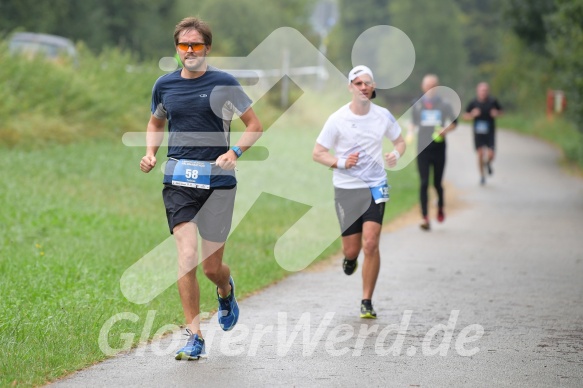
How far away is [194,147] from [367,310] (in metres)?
2.40

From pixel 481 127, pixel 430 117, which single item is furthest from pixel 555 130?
pixel 430 117

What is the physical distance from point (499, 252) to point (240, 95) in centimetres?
711

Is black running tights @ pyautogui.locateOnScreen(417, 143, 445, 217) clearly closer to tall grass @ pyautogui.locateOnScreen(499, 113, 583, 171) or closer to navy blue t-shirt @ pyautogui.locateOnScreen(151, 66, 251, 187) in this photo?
navy blue t-shirt @ pyautogui.locateOnScreen(151, 66, 251, 187)

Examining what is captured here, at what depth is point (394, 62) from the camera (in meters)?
73.8

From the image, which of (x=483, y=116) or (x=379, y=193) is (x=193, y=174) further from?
(x=483, y=116)

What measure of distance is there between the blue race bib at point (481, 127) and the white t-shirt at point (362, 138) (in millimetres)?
14920

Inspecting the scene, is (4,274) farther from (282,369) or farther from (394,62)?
(394,62)

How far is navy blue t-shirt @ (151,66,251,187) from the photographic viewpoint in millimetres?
7418

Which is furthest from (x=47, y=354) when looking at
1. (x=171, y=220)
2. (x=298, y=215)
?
(x=298, y=215)

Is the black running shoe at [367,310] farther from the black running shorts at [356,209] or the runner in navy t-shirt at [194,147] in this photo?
the runner in navy t-shirt at [194,147]

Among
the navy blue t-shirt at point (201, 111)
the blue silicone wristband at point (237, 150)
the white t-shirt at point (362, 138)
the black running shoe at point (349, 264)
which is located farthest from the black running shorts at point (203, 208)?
the black running shoe at point (349, 264)

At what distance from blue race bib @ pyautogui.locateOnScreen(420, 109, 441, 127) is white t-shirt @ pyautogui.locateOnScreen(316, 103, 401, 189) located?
7132 millimetres

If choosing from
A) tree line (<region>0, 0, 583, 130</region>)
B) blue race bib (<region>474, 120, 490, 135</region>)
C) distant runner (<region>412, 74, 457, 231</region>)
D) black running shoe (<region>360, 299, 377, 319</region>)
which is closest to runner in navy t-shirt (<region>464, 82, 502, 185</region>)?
blue race bib (<region>474, 120, 490, 135</region>)

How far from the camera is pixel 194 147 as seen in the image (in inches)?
294
